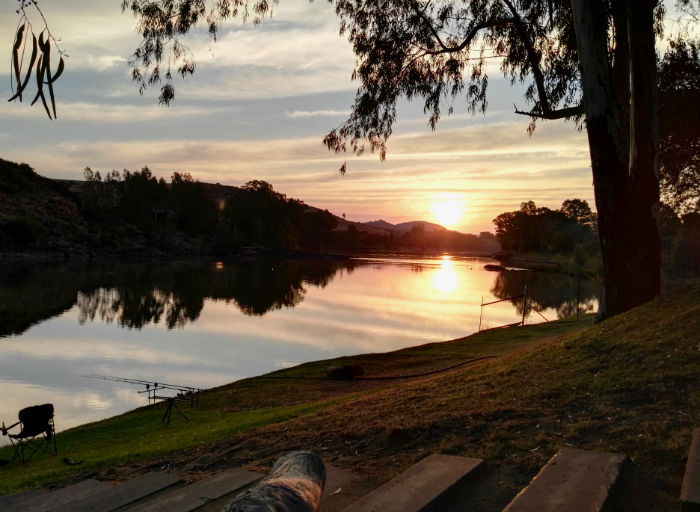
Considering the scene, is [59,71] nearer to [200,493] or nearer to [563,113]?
[200,493]

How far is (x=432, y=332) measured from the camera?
2520 centimetres

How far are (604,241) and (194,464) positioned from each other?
21.1ft

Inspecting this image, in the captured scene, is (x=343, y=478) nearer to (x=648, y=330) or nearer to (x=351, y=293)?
(x=648, y=330)

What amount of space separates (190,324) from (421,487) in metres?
24.2

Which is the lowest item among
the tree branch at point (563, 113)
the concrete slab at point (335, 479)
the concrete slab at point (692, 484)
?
the concrete slab at point (335, 479)

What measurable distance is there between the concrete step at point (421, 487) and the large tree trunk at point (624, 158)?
5.57 m

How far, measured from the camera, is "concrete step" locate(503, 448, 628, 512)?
2789mm

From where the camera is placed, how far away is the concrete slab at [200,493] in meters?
3.52

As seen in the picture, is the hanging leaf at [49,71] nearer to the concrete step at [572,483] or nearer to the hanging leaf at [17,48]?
the hanging leaf at [17,48]

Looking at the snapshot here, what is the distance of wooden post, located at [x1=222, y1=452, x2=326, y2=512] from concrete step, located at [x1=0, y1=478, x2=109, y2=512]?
Answer: 2244 mm

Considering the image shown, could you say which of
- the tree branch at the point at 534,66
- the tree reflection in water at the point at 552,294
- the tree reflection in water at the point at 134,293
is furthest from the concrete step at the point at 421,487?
the tree reflection in water at the point at 552,294

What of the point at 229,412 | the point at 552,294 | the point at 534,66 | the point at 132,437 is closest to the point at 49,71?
the point at 132,437

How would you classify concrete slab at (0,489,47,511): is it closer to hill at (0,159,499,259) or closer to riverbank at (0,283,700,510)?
riverbank at (0,283,700,510)

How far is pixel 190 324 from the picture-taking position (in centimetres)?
2602
